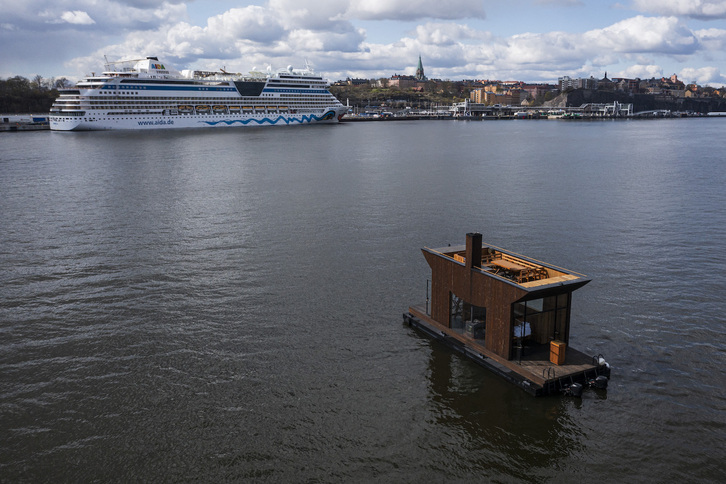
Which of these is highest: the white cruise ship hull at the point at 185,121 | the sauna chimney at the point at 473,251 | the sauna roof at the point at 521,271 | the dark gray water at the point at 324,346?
the white cruise ship hull at the point at 185,121

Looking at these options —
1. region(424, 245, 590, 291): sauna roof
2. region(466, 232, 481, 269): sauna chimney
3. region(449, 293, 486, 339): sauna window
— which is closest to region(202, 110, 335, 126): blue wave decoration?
region(424, 245, 590, 291): sauna roof

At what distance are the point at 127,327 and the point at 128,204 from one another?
2399cm

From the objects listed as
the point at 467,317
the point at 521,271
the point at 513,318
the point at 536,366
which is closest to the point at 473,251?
the point at 521,271

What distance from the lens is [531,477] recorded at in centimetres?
1209

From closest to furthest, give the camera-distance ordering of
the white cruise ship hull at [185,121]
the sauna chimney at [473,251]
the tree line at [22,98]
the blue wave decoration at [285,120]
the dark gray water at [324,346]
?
the dark gray water at [324,346]
the sauna chimney at [473,251]
the white cruise ship hull at [185,121]
the blue wave decoration at [285,120]
the tree line at [22,98]

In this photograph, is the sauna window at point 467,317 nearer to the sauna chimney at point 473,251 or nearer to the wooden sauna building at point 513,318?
the wooden sauna building at point 513,318

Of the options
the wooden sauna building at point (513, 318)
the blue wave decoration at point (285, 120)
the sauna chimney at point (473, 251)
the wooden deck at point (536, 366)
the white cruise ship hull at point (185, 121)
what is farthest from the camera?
the blue wave decoration at point (285, 120)

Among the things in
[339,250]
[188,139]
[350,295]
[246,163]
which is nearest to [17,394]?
[350,295]

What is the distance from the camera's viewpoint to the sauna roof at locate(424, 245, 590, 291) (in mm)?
15711

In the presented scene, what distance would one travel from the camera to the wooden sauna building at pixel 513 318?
15.2 m

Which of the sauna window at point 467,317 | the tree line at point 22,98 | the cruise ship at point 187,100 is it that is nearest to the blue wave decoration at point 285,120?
the cruise ship at point 187,100

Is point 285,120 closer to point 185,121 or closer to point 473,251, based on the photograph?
point 185,121

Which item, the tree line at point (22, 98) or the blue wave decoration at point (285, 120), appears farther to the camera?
the tree line at point (22, 98)

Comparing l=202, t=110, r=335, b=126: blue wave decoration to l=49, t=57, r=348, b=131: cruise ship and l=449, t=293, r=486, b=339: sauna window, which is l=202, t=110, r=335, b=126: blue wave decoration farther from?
l=449, t=293, r=486, b=339: sauna window
